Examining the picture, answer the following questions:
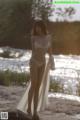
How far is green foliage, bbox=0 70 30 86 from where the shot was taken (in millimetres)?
8500

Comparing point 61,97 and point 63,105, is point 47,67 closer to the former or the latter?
point 63,105

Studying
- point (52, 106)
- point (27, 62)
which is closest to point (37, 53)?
point (52, 106)

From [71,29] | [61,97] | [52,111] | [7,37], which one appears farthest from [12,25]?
[52,111]

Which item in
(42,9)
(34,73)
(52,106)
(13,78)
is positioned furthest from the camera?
(42,9)

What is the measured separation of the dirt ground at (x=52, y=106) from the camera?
5465mm

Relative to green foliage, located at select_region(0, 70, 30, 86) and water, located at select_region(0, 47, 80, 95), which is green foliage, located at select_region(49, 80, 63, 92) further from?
water, located at select_region(0, 47, 80, 95)

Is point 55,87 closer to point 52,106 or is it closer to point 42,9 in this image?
point 52,106

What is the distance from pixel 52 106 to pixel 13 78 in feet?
8.31

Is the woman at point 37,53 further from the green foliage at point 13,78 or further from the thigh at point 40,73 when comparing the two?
the green foliage at point 13,78

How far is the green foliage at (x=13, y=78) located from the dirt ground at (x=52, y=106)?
27.5 inches

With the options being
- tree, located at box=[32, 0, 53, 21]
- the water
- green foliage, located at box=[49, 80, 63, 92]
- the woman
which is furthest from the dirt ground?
tree, located at box=[32, 0, 53, 21]

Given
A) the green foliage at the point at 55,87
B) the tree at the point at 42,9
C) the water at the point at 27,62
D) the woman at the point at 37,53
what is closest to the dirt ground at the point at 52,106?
the woman at the point at 37,53

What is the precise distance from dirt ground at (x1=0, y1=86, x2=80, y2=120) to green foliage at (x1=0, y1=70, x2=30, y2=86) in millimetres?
698

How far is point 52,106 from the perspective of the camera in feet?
20.6
